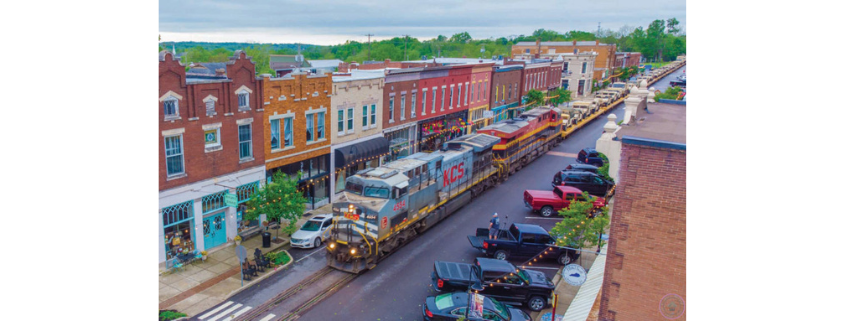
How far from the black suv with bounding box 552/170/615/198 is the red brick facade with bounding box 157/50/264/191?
19.3 m

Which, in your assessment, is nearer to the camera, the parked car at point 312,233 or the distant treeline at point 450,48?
the parked car at point 312,233

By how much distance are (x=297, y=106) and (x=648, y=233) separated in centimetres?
2042

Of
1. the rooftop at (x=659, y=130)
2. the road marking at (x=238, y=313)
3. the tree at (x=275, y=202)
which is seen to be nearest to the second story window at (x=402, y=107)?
the tree at (x=275, y=202)

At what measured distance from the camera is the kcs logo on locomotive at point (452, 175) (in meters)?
28.0

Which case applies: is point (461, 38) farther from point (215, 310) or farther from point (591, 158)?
point (215, 310)

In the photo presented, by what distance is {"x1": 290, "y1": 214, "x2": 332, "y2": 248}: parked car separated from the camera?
2408cm

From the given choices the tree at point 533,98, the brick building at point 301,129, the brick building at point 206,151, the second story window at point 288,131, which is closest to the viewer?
the brick building at point 206,151

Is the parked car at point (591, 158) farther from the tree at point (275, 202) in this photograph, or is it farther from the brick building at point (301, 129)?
the tree at point (275, 202)

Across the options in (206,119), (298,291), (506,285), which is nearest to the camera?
(506,285)

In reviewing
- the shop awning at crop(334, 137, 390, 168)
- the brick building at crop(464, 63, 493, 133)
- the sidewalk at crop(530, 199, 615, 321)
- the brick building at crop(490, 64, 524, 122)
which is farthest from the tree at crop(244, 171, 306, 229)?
the brick building at crop(490, 64, 524, 122)

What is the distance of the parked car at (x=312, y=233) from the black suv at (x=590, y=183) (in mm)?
16182

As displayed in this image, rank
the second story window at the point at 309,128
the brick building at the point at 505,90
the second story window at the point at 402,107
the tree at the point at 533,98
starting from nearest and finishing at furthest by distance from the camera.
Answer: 1. the second story window at the point at 309,128
2. the second story window at the point at 402,107
3. the brick building at the point at 505,90
4. the tree at the point at 533,98

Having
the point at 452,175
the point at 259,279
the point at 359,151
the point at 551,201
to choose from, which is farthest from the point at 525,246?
the point at 359,151

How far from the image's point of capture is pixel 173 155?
70.0 ft
